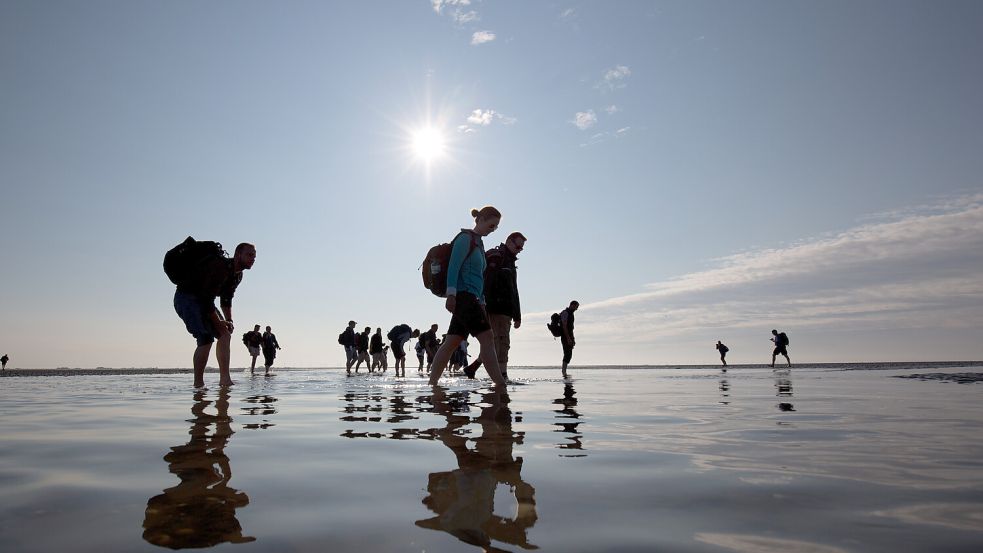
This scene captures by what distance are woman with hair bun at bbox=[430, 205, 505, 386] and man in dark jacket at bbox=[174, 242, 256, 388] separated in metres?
2.90

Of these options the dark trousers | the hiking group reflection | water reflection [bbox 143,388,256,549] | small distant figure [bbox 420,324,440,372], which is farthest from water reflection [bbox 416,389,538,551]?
small distant figure [bbox 420,324,440,372]

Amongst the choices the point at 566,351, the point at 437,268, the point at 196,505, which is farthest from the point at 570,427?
the point at 566,351

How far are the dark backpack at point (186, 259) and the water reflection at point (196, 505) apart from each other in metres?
5.14

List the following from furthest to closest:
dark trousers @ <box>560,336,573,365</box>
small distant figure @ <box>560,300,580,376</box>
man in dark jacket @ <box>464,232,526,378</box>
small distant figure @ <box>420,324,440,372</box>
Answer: small distant figure @ <box>420,324,440,372</box>, dark trousers @ <box>560,336,573,365</box>, small distant figure @ <box>560,300,580,376</box>, man in dark jacket @ <box>464,232,526,378</box>

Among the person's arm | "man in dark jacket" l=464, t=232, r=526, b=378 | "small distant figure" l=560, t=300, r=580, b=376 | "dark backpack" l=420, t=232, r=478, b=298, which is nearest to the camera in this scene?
the person's arm

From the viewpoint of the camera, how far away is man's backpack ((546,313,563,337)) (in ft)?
48.6

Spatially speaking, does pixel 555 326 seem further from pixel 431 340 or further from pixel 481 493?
pixel 481 493

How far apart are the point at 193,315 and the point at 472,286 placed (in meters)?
3.47

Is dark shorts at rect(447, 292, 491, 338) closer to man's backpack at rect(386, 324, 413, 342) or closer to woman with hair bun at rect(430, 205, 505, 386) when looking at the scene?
woman with hair bun at rect(430, 205, 505, 386)

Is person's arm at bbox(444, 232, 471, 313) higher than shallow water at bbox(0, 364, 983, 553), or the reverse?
person's arm at bbox(444, 232, 471, 313)

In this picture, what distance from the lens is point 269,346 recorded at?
81.4ft

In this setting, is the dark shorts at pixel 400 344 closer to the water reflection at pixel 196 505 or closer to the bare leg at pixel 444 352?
the bare leg at pixel 444 352

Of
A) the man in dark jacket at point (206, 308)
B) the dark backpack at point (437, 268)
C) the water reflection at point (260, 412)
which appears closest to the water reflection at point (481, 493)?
the water reflection at point (260, 412)

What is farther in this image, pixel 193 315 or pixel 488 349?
pixel 193 315
